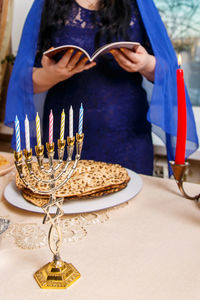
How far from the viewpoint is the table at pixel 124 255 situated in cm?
46

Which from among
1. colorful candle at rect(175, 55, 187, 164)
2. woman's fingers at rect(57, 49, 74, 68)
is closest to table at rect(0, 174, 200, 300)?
colorful candle at rect(175, 55, 187, 164)

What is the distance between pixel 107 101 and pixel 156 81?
10.8 inches

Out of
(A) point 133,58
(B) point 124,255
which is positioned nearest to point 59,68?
(A) point 133,58

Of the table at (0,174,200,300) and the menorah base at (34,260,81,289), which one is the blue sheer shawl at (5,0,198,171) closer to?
the table at (0,174,200,300)

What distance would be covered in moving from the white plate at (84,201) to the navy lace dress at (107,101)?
64 cm

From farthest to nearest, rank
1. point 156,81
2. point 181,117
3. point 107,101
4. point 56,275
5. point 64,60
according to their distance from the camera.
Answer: point 107,101 < point 156,81 < point 64,60 < point 181,117 < point 56,275

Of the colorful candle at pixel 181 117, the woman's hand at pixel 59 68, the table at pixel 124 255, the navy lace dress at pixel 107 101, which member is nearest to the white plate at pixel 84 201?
the table at pixel 124 255

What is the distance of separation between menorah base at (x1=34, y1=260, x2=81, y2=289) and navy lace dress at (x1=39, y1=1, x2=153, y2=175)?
980mm

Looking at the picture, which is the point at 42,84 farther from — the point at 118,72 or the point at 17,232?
the point at 17,232

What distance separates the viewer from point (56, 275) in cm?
48

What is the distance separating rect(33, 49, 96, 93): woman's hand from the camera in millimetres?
1079

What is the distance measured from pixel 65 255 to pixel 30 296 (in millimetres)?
116

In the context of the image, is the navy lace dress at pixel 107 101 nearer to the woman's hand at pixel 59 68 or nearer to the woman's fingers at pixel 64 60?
the woman's hand at pixel 59 68

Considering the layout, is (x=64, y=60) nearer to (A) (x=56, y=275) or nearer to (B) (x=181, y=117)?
(B) (x=181, y=117)
